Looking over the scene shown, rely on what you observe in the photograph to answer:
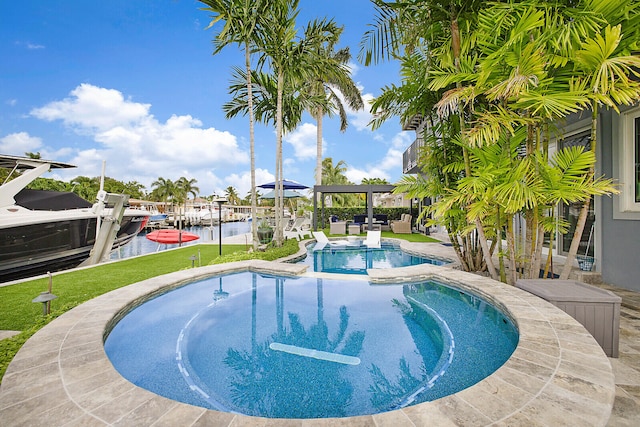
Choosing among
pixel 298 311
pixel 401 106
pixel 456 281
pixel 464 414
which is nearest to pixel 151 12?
pixel 401 106

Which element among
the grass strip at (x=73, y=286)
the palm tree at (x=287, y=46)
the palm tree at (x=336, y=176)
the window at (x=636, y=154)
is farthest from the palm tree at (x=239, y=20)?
the palm tree at (x=336, y=176)

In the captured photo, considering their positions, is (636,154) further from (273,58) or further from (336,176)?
(336,176)

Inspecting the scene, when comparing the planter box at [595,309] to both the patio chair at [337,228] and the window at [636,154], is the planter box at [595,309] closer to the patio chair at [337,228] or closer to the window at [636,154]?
the window at [636,154]

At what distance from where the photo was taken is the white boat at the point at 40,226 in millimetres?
8000

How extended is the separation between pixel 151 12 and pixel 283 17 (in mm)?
13101

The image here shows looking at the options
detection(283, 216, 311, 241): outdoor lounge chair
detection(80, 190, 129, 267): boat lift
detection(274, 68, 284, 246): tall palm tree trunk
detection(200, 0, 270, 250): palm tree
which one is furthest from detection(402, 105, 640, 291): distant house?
detection(80, 190, 129, 267): boat lift

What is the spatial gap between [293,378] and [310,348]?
27.1 inches

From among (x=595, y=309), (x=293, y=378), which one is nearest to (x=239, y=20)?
(x=293, y=378)

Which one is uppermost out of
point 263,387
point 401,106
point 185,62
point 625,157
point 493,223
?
point 185,62

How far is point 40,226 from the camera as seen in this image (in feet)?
28.2

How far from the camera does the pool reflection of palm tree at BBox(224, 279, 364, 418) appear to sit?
261cm

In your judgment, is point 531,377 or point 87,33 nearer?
point 531,377

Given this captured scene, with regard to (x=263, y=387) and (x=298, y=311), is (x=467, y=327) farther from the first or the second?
(x=263, y=387)

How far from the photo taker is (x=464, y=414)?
6.27ft
